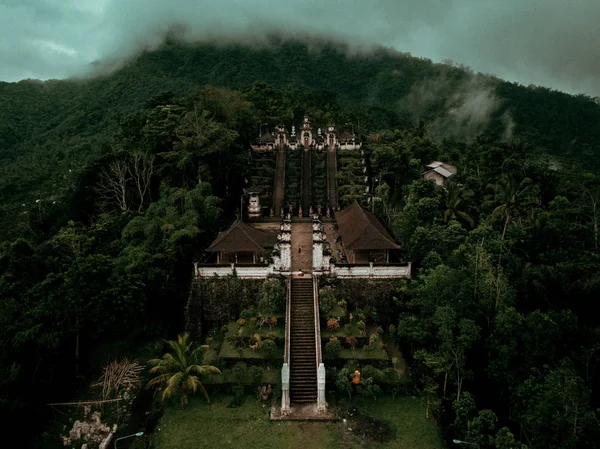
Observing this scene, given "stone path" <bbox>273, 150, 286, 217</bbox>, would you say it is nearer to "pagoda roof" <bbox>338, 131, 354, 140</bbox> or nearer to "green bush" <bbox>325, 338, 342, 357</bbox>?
"pagoda roof" <bbox>338, 131, 354, 140</bbox>

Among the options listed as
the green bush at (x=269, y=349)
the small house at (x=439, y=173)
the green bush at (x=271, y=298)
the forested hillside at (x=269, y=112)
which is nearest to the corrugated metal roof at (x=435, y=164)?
the small house at (x=439, y=173)

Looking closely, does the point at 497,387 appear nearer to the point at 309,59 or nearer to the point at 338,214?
the point at 338,214

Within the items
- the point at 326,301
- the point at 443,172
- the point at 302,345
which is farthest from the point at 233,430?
the point at 443,172

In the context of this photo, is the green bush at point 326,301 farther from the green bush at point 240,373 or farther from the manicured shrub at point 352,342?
the green bush at point 240,373

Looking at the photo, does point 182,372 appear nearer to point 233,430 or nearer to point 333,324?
point 233,430

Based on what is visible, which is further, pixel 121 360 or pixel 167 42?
pixel 167 42

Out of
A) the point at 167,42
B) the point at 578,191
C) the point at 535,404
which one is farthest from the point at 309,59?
the point at 535,404

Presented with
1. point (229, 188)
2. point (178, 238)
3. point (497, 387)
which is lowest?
point (497, 387)
